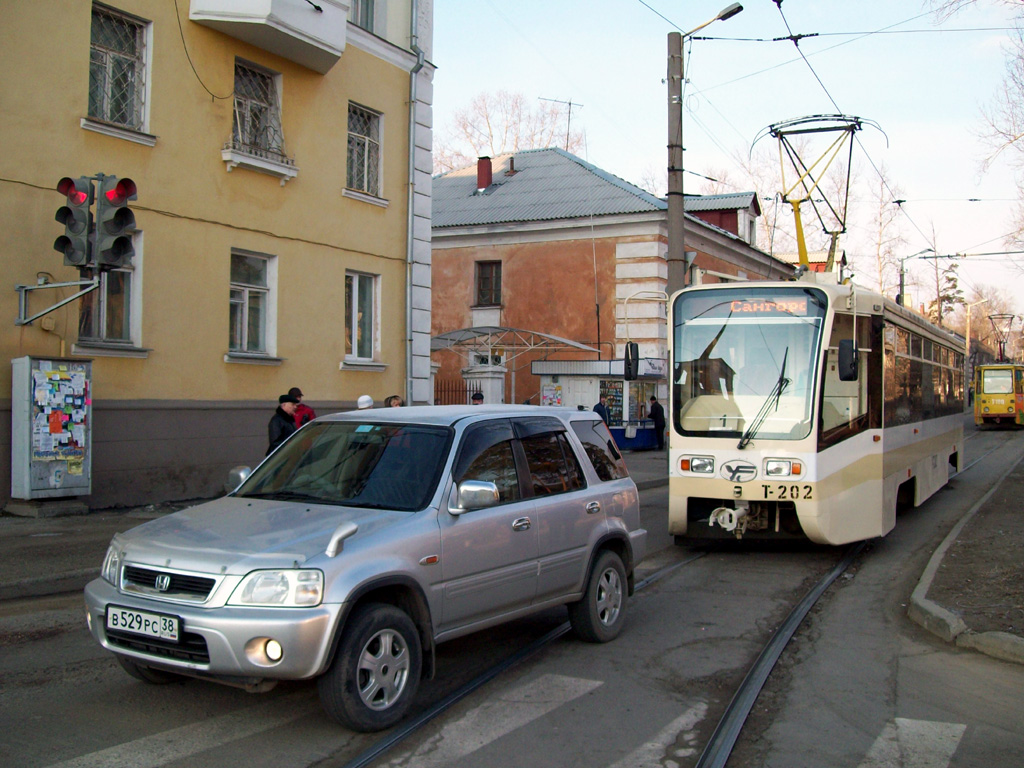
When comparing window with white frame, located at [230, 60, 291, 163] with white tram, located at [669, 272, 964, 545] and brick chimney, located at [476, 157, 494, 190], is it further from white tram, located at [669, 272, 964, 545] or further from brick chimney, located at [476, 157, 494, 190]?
brick chimney, located at [476, 157, 494, 190]

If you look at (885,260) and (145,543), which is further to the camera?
(885,260)

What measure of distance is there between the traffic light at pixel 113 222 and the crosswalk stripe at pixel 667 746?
7.31 metres

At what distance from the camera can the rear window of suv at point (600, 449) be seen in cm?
705

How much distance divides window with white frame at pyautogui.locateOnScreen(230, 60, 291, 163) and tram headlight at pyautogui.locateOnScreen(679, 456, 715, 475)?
8578 millimetres

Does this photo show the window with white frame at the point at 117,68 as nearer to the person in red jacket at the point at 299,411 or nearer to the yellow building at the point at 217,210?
the yellow building at the point at 217,210

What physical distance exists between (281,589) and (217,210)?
10.9 meters

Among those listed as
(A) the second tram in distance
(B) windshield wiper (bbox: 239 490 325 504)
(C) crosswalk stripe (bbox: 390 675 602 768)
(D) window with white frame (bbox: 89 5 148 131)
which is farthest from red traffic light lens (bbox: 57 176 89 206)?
(A) the second tram in distance

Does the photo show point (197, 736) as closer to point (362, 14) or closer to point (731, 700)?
point (731, 700)

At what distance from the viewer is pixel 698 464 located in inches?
404

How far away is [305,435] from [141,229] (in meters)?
8.22

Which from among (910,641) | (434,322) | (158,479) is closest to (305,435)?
(910,641)

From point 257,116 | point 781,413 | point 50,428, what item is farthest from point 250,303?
point 781,413

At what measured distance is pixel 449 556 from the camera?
526 centimetres

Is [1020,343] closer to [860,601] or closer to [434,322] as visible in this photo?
[434,322]
